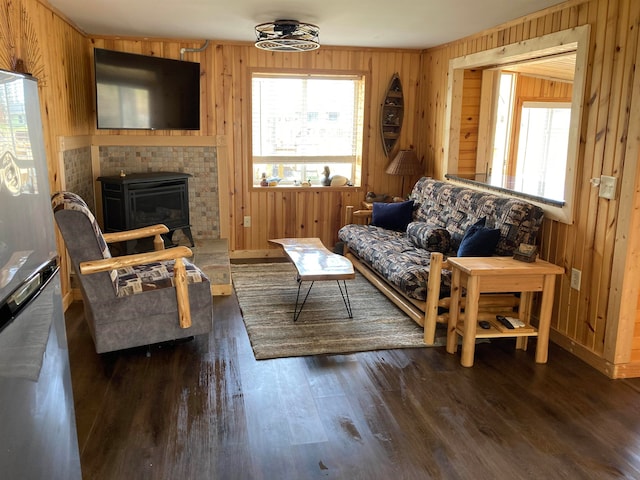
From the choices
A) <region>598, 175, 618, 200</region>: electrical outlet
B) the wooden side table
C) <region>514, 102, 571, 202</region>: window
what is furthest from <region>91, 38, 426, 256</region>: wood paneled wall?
<region>598, 175, 618, 200</region>: electrical outlet

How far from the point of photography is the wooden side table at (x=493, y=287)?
315 centimetres

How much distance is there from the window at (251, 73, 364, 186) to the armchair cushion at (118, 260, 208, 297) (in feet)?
8.55

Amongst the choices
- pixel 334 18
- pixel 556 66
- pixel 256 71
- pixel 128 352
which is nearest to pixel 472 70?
pixel 556 66

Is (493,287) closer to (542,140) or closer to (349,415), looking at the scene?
(349,415)

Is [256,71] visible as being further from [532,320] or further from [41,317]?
[41,317]

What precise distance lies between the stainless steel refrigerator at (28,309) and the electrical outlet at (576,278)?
3.02 metres

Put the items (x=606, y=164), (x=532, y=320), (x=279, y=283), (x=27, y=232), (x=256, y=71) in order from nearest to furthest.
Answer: (x=27, y=232), (x=606, y=164), (x=532, y=320), (x=279, y=283), (x=256, y=71)

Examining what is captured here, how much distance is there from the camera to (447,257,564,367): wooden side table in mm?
3150

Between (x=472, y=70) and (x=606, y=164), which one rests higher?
(x=472, y=70)

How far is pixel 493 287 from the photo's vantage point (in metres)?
3.20

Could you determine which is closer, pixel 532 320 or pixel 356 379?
pixel 356 379

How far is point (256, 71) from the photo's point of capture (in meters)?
5.39

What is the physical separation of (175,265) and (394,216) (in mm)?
2563

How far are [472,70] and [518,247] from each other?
2278 mm
